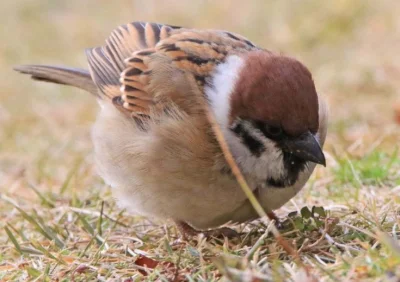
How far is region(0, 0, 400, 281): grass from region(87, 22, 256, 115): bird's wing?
60cm

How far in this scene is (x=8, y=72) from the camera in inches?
305

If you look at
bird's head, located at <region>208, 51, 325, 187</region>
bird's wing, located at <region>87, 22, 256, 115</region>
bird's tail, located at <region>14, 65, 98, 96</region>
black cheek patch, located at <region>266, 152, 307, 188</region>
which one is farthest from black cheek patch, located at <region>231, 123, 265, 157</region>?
bird's tail, located at <region>14, 65, 98, 96</region>

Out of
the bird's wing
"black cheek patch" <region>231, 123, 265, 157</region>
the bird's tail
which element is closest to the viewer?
"black cheek patch" <region>231, 123, 265, 157</region>

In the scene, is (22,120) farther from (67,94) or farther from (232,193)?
(232,193)

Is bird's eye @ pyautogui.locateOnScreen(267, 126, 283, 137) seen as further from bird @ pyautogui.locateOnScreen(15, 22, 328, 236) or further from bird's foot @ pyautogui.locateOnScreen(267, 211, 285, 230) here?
bird's foot @ pyautogui.locateOnScreen(267, 211, 285, 230)

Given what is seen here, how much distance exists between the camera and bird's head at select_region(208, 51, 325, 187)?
268cm

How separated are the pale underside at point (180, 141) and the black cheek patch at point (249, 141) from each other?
29 millimetres

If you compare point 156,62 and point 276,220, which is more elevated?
point 156,62

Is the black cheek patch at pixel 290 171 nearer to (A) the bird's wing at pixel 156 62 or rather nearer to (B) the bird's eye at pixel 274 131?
(B) the bird's eye at pixel 274 131

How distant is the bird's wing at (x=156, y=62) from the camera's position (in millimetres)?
3150

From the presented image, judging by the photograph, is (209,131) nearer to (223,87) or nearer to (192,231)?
(223,87)

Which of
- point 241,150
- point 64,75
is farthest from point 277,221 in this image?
point 64,75

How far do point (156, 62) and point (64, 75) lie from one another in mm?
1180

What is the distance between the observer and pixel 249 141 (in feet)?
9.30
